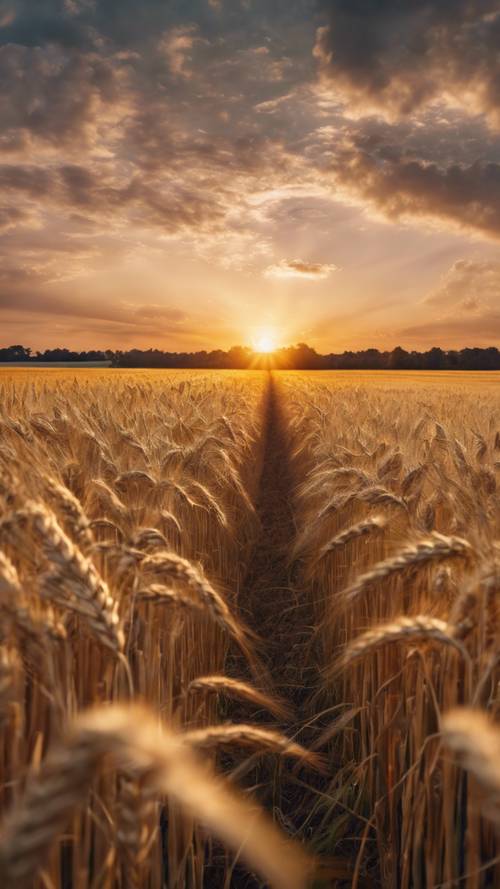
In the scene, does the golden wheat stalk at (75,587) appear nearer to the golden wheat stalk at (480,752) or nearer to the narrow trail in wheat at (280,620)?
the golden wheat stalk at (480,752)

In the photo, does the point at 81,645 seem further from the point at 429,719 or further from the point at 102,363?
the point at 102,363

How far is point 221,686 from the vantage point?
1488 mm

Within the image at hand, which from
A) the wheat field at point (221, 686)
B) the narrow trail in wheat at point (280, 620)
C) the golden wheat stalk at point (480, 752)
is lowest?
the narrow trail in wheat at point (280, 620)

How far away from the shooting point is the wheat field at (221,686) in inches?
28.7

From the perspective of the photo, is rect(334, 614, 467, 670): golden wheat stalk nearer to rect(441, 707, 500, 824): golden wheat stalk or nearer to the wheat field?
the wheat field

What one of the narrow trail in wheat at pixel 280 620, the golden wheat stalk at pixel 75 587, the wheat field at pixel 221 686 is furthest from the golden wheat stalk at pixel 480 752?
the narrow trail in wheat at pixel 280 620

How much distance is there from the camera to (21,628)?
44.8 inches

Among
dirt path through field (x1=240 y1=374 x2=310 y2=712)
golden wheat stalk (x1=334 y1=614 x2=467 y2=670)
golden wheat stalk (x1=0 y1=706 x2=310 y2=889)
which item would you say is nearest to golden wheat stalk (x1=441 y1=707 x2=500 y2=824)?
golden wheat stalk (x1=0 y1=706 x2=310 y2=889)

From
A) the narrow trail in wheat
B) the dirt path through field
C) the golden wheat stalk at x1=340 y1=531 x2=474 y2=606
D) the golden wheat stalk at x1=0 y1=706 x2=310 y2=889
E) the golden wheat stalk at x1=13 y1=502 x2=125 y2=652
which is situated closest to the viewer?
Answer: the golden wheat stalk at x1=0 y1=706 x2=310 y2=889

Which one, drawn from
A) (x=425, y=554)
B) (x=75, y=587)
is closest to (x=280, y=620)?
(x=425, y=554)

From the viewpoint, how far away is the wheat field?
73cm

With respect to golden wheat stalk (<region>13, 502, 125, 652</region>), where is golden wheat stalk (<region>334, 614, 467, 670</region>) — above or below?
below

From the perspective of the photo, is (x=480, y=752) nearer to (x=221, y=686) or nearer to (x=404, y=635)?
(x=404, y=635)

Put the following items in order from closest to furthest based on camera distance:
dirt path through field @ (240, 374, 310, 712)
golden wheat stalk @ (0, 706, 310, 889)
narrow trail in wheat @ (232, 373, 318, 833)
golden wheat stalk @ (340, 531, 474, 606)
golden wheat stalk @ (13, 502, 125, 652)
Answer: golden wheat stalk @ (0, 706, 310, 889) → golden wheat stalk @ (13, 502, 125, 652) → golden wheat stalk @ (340, 531, 474, 606) → narrow trail in wheat @ (232, 373, 318, 833) → dirt path through field @ (240, 374, 310, 712)
